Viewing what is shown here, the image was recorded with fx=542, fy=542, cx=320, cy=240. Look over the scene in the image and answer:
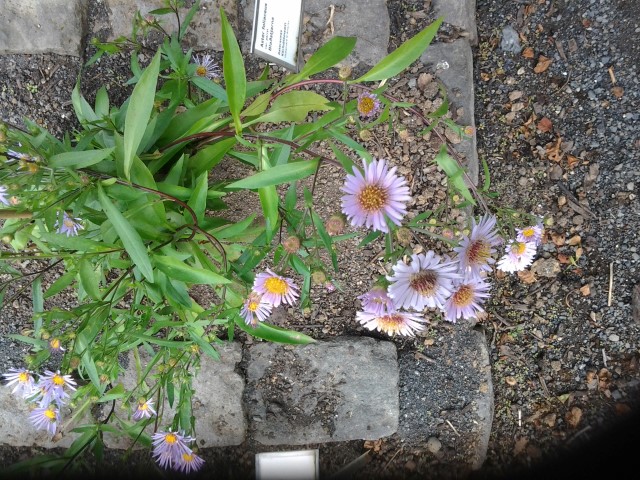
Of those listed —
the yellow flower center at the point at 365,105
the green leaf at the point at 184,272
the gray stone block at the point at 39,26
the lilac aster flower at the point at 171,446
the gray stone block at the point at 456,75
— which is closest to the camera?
the green leaf at the point at 184,272

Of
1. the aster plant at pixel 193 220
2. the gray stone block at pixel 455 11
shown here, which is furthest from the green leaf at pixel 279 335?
the gray stone block at pixel 455 11

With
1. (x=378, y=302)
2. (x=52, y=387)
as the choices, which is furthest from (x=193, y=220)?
(x=52, y=387)

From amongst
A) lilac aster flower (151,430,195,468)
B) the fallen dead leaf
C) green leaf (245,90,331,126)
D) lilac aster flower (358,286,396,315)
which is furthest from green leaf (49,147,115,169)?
the fallen dead leaf

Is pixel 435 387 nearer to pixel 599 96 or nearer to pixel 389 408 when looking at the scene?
pixel 389 408

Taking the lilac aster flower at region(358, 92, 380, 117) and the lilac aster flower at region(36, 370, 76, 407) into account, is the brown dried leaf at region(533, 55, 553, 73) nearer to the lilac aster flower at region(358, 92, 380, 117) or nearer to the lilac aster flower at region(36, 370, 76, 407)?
→ the lilac aster flower at region(358, 92, 380, 117)

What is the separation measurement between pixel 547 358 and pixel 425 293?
121 centimetres

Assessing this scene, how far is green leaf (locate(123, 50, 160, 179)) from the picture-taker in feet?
4.20

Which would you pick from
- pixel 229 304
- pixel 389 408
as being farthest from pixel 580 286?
pixel 229 304

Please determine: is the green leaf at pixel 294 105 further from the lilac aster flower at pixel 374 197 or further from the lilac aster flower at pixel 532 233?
the lilac aster flower at pixel 532 233

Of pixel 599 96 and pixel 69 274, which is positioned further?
pixel 599 96

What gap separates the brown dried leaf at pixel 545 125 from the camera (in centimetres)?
211

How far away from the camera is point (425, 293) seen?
121 cm

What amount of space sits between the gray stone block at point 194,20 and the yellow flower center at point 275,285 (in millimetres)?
1013

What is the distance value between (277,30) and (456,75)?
0.71 meters
